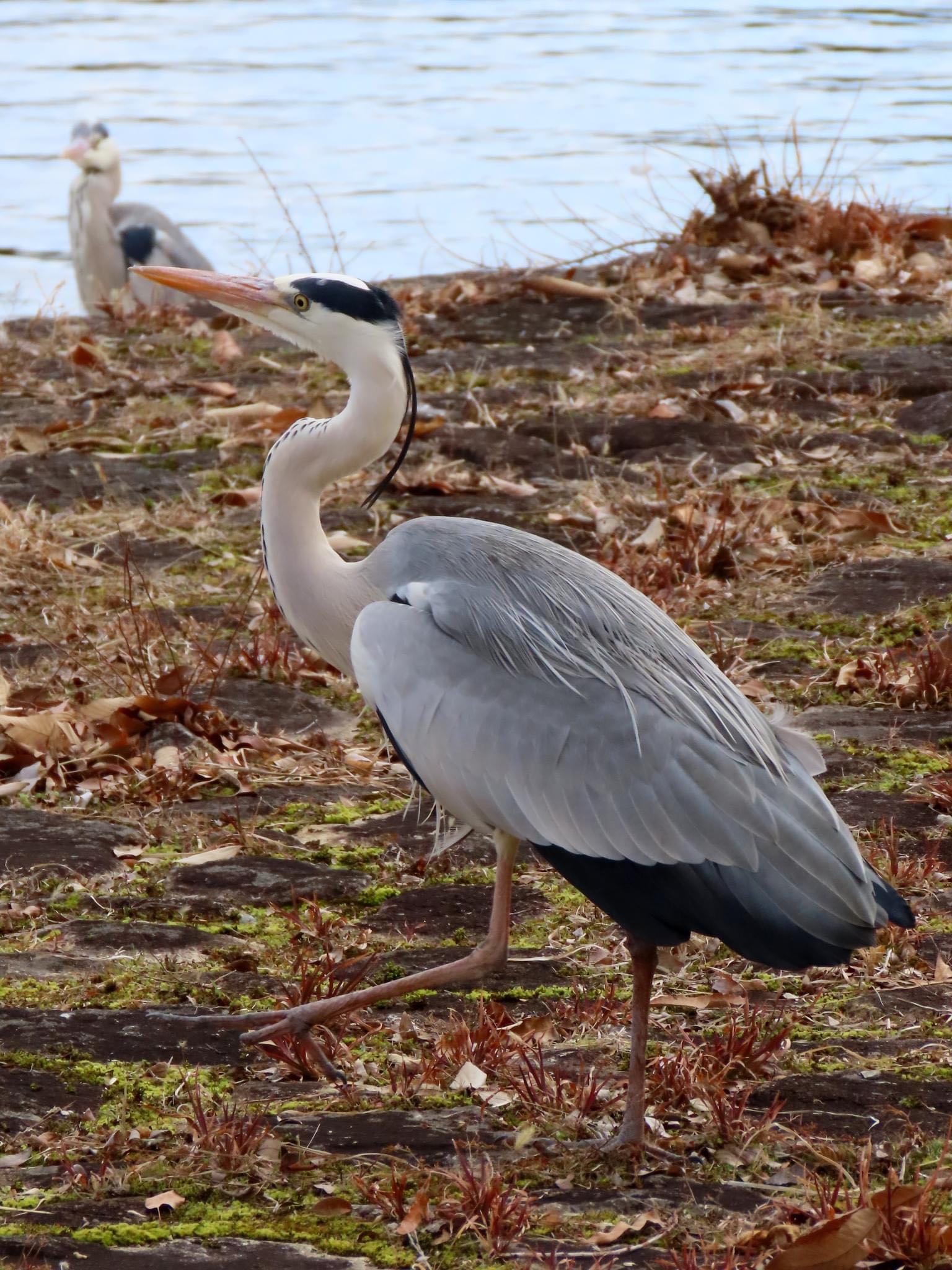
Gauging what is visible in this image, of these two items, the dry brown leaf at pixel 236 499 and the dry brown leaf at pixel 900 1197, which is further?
A: the dry brown leaf at pixel 236 499

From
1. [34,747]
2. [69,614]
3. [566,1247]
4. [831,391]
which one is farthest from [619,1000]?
[831,391]

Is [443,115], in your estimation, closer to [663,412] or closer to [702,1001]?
[663,412]

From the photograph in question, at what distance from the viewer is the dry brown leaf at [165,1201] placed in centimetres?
288

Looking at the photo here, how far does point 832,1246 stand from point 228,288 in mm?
2820

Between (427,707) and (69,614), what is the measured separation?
243 cm

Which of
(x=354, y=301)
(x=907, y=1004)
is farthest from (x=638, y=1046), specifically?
(x=354, y=301)

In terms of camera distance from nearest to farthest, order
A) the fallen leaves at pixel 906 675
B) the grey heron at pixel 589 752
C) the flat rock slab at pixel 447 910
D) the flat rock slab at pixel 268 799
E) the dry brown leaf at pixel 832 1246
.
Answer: the dry brown leaf at pixel 832 1246
the grey heron at pixel 589 752
the flat rock slab at pixel 447 910
the flat rock slab at pixel 268 799
the fallen leaves at pixel 906 675

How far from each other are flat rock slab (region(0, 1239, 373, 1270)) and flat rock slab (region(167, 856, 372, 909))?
4.54 ft

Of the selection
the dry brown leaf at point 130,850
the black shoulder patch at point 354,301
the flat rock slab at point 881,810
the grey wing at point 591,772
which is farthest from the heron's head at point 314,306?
the flat rock slab at point 881,810

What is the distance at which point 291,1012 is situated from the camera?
135 inches

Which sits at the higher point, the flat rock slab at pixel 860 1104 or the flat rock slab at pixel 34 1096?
the flat rock slab at pixel 860 1104

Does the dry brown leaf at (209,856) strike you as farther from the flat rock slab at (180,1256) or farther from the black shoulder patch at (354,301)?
the flat rock slab at (180,1256)

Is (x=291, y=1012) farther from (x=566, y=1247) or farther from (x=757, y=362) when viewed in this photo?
(x=757, y=362)

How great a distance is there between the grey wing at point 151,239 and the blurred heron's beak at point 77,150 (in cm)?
55
